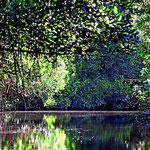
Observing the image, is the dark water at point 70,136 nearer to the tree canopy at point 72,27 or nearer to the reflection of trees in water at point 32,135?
the reflection of trees in water at point 32,135

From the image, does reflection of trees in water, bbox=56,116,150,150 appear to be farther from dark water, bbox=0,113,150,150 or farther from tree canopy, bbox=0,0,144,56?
tree canopy, bbox=0,0,144,56

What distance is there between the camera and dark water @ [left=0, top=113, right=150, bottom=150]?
19297 mm

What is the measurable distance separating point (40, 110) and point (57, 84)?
16.6 ft

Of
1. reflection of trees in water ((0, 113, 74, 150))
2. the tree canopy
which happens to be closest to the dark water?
reflection of trees in water ((0, 113, 74, 150))

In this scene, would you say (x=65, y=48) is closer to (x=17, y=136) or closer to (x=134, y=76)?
(x=17, y=136)

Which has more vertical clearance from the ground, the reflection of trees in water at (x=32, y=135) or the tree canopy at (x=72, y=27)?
the tree canopy at (x=72, y=27)

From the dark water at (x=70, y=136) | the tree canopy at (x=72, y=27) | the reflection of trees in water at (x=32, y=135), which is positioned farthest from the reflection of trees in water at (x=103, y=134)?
the tree canopy at (x=72, y=27)

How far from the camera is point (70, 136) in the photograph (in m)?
23.1

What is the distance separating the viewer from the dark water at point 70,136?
1930 cm

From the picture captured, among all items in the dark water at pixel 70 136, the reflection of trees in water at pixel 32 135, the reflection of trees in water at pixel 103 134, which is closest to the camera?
the reflection of trees in water at pixel 32 135

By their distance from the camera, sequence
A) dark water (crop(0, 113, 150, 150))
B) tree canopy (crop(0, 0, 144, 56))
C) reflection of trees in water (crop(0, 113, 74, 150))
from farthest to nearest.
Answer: dark water (crop(0, 113, 150, 150)), reflection of trees in water (crop(0, 113, 74, 150)), tree canopy (crop(0, 0, 144, 56))

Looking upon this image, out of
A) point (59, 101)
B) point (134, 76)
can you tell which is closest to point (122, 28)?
point (59, 101)

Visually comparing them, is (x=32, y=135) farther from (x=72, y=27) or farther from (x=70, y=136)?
(x=72, y=27)

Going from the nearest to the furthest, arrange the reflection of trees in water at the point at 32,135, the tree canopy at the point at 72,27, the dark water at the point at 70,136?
the tree canopy at the point at 72,27 → the reflection of trees in water at the point at 32,135 → the dark water at the point at 70,136
